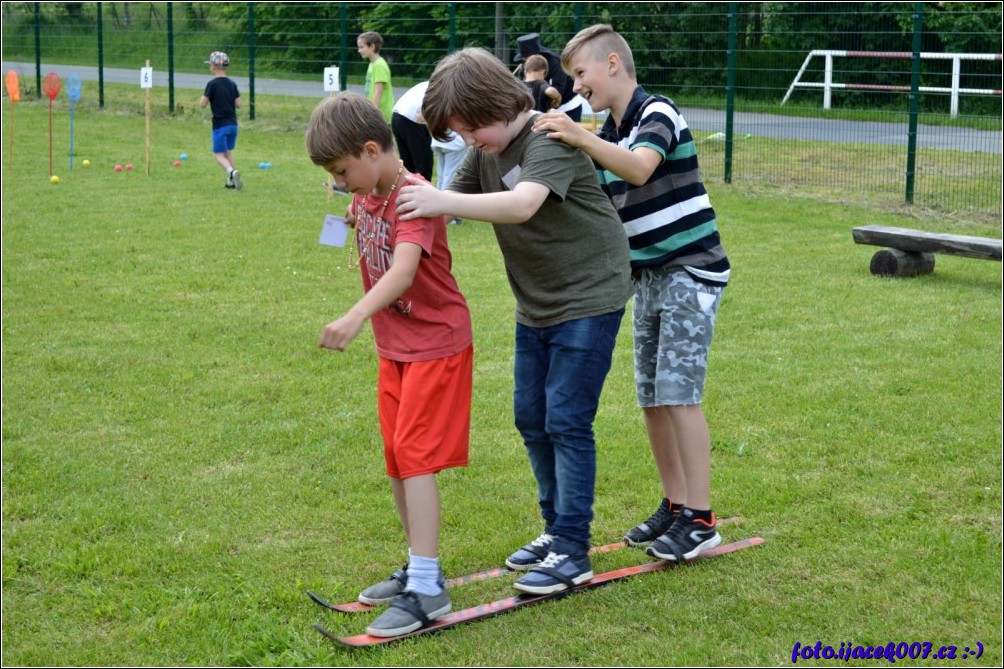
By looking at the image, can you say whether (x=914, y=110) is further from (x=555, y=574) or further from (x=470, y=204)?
(x=470, y=204)

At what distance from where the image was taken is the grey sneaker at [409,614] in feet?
11.3

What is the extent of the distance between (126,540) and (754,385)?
3245mm

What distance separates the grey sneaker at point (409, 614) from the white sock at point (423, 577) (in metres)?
0.02

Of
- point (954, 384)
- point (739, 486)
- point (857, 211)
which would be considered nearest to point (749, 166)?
point (857, 211)

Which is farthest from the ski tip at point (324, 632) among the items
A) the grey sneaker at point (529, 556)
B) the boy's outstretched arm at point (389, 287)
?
the boy's outstretched arm at point (389, 287)

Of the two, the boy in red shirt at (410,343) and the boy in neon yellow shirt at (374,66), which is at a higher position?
the boy in neon yellow shirt at (374,66)

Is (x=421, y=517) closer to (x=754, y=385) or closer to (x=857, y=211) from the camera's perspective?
(x=754, y=385)

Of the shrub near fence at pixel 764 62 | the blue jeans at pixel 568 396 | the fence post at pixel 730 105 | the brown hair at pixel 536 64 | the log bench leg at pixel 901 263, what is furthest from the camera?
the fence post at pixel 730 105

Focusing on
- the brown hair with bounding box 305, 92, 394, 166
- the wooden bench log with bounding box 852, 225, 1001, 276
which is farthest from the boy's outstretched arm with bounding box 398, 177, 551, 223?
the wooden bench log with bounding box 852, 225, 1001, 276

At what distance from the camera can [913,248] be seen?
28.0ft

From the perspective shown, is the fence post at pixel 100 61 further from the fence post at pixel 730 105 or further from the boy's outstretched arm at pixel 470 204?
the boy's outstretched arm at pixel 470 204

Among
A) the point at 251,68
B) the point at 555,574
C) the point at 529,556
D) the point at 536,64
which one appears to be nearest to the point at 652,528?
the point at 529,556

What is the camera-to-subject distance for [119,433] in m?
5.44

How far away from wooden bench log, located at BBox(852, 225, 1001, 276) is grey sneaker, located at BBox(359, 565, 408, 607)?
19.4 ft
